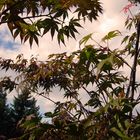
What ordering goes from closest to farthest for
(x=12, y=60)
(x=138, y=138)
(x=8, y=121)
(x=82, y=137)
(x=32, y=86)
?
(x=138, y=138) < (x=82, y=137) < (x=32, y=86) < (x=12, y=60) < (x=8, y=121)

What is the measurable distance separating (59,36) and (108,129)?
3.17ft

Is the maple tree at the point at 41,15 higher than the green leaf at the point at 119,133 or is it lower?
higher

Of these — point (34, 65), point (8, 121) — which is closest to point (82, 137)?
point (34, 65)

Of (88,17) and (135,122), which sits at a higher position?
(88,17)

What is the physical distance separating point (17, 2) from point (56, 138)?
4.06 ft

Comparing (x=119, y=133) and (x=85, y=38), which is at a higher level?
(x=85, y=38)

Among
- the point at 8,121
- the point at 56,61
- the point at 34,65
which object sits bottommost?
the point at 56,61

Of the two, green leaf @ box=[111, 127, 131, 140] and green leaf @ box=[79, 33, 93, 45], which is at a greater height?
green leaf @ box=[79, 33, 93, 45]

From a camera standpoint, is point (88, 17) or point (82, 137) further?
point (88, 17)

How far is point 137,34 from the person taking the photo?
4.71m

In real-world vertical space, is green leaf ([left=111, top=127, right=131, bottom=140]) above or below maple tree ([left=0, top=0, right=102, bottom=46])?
below

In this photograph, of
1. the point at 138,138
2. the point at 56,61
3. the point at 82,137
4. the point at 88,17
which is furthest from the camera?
the point at 56,61

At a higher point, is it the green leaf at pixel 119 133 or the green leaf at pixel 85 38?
the green leaf at pixel 85 38

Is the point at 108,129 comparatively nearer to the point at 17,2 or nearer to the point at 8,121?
the point at 17,2
